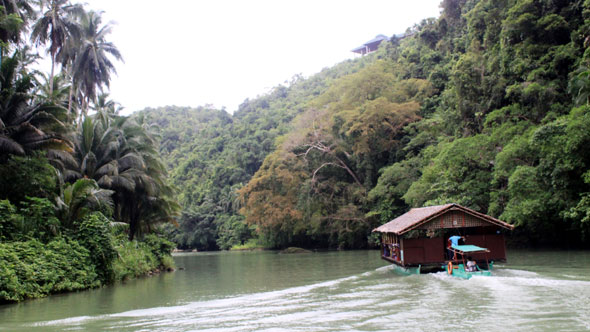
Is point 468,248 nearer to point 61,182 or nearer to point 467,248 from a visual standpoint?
point 467,248

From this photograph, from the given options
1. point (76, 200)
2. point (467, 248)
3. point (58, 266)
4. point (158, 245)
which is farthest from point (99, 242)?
point (467, 248)

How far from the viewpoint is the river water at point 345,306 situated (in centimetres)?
839

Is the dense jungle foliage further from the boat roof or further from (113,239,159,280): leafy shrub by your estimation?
the boat roof

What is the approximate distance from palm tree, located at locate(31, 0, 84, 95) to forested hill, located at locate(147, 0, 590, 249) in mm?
19201

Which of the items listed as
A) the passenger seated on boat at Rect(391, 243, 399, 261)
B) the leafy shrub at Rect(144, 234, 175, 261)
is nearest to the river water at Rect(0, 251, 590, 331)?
the passenger seated on boat at Rect(391, 243, 399, 261)

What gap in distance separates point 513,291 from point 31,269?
13.6 m

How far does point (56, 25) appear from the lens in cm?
2648

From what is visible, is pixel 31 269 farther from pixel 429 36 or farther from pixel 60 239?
pixel 429 36

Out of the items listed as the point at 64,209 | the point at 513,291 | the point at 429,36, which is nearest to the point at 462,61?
the point at 429,36

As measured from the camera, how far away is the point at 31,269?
47.8ft

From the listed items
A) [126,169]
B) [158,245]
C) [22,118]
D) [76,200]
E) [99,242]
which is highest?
[22,118]

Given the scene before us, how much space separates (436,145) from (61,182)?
24.0 metres

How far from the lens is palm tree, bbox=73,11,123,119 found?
2880 cm

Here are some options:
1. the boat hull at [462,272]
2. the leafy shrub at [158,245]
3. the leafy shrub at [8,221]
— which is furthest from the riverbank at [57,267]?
the boat hull at [462,272]
